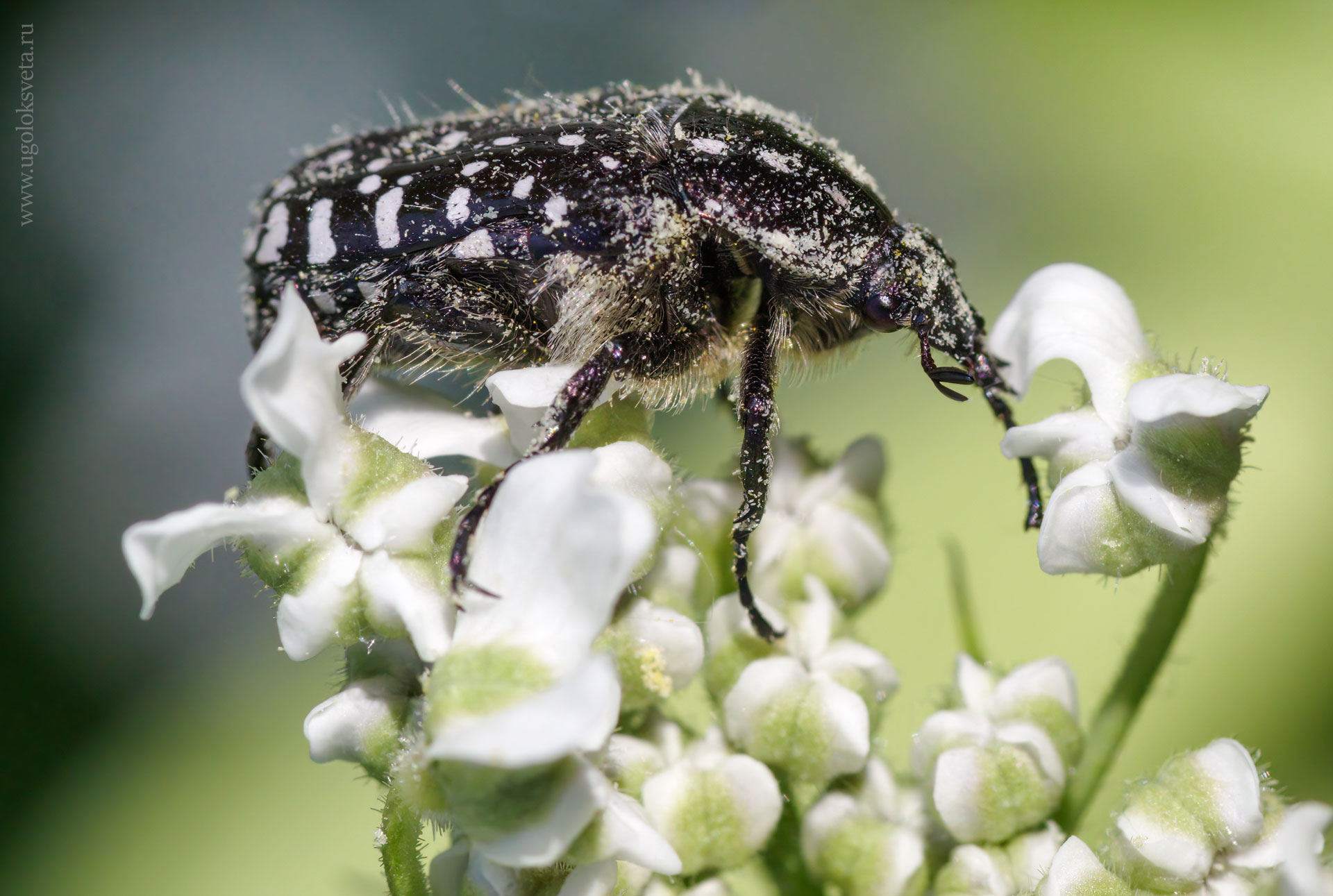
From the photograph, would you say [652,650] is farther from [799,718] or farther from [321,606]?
[321,606]

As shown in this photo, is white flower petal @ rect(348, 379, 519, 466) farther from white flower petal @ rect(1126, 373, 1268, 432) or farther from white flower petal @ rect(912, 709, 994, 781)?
white flower petal @ rect(1126, 373, 1268, 432)

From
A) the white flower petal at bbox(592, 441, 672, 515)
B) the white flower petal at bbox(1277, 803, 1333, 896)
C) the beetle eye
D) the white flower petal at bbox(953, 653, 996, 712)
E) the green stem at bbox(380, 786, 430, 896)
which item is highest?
the beetle eye

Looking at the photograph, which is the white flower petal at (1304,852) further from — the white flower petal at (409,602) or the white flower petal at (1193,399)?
the white flower petal at (409,602)

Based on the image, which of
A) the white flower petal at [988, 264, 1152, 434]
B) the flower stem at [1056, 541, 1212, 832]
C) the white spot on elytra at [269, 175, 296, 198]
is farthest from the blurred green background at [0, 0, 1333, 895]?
the white spot on elytra at [269, 175, 296, 198]

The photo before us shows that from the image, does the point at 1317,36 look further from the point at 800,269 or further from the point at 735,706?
the point at 735,706

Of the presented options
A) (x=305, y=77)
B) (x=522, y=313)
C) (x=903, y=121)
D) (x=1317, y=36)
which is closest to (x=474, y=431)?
(x=522, y=313)

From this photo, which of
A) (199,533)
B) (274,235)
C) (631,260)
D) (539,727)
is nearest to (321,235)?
(274,235)

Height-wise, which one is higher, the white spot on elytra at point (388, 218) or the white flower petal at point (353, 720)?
the white spot on elytra at point (388, 218)

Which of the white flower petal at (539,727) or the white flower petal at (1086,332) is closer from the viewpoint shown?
the white flower petal at (539,727)

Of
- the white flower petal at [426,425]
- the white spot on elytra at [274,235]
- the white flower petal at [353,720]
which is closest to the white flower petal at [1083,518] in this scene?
the white flower petal at [426,425]
